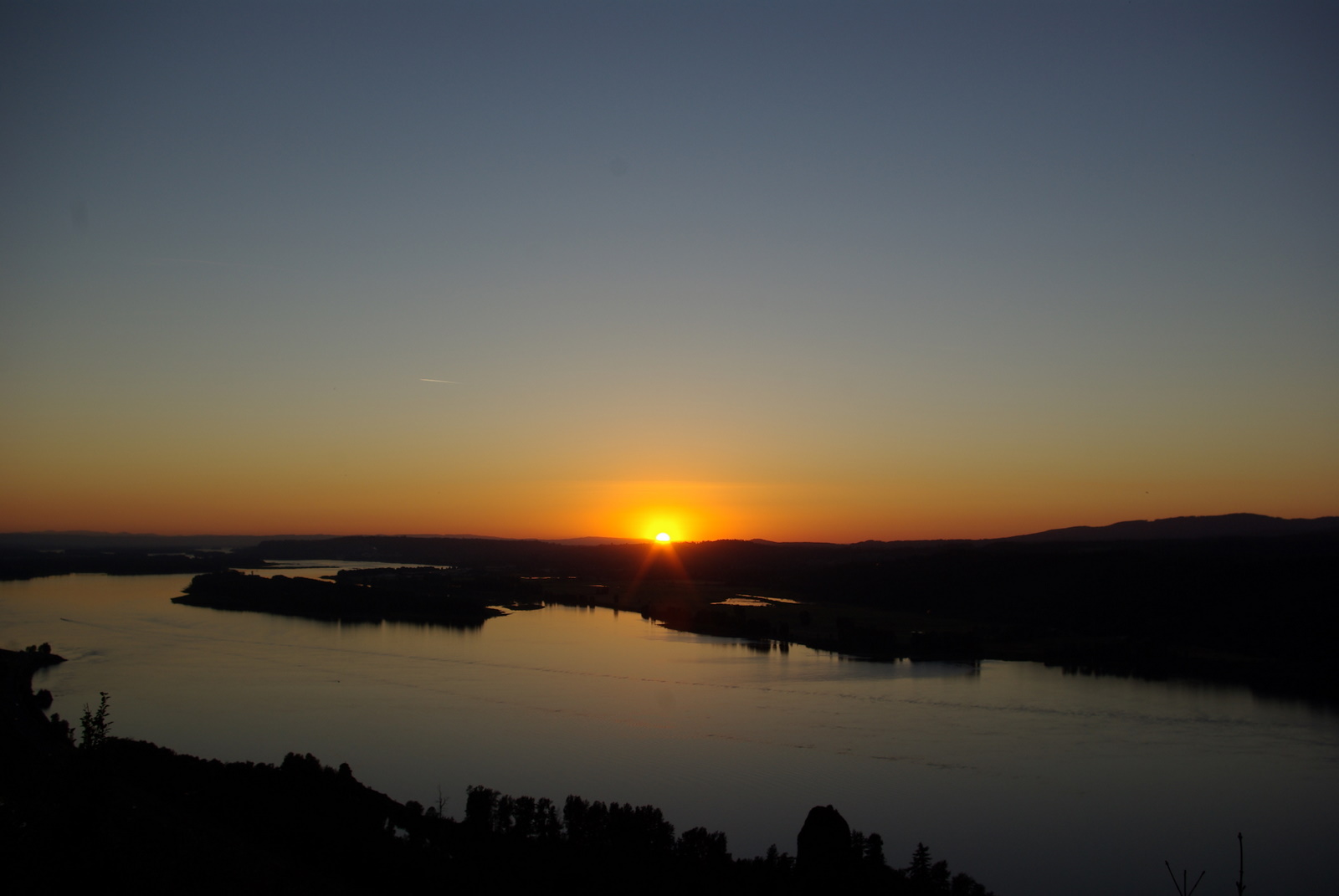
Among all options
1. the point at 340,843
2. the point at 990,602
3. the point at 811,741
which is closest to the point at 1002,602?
the point at 990,602

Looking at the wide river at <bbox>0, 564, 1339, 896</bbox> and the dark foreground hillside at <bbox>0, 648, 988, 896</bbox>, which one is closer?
the dark foreground hillside at <bbox>0, 648, 988, 896</bbox>

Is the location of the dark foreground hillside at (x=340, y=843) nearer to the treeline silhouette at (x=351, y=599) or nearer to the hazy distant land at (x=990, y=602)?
the hazy distant land at (x=990, y=602)

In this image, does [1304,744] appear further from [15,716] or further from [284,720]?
[15,716]

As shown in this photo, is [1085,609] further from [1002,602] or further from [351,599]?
[351,599]

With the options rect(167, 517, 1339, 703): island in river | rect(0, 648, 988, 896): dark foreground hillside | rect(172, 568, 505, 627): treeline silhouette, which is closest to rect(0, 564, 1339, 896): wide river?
rect(0, 648, 988, 896): dark foreground hillside

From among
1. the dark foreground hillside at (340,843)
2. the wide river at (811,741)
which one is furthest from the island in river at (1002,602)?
the dark foreground hillside at (340,843)

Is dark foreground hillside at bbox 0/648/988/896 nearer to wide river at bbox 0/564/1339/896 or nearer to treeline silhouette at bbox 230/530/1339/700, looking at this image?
wide river at bbox 0/564/1339/896
